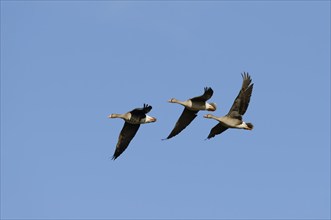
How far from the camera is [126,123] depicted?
7281 cm

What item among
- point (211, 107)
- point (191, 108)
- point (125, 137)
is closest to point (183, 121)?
point (191, 108)

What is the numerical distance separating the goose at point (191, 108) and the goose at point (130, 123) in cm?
209

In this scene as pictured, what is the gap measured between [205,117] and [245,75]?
3.28 m

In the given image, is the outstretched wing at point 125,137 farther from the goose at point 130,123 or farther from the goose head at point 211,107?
the goose head at point 211,107

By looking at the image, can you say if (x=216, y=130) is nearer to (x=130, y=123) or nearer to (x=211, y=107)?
(x=211, y=107)

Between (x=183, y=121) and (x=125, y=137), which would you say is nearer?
(x=125, y=137)

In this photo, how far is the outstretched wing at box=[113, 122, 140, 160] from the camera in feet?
239

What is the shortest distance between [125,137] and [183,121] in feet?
11.2

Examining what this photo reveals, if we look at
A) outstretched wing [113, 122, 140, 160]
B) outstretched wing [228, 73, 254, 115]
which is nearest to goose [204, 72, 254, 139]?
outstretched wing [228, 73, 254, 115]

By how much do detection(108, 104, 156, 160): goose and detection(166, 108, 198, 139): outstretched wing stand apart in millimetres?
2217

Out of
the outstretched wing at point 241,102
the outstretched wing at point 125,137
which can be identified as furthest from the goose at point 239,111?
the outstretched wing at point 125,137

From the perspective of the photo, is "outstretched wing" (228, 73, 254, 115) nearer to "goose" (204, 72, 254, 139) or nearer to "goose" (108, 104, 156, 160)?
"goose" (204, 72, 254, 139)

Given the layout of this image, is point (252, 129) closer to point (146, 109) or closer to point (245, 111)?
point (245, 111)

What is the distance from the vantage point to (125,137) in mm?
73250
